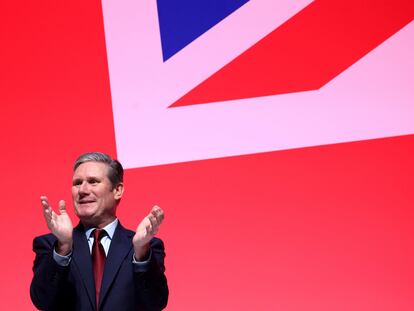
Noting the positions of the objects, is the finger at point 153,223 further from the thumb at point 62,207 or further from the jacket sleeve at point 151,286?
the thumb at point 62,207

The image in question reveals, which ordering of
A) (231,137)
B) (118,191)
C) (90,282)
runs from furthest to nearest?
(231,137)
(118,191)
(90,282)

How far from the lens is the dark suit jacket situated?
6.05 feet

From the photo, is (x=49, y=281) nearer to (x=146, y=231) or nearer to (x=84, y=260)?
(x=84, y=260)

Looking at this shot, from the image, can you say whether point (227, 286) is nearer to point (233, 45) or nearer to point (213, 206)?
point (213, 206)

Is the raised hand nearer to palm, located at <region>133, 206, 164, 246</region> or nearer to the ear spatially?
palm, located at <region>133, 206, 164, 246</region>

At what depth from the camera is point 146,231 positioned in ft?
6.03

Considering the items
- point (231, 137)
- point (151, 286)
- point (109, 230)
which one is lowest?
point (151, 286)

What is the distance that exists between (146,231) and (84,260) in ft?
0.76

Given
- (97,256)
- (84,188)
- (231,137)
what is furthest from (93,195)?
(231,137)

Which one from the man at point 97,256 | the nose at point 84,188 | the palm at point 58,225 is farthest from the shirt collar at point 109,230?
the palm at point 58,225

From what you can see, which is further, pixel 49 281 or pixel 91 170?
pixel 91 170

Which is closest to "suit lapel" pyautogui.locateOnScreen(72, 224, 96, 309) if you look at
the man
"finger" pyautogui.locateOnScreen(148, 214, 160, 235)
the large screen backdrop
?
the man

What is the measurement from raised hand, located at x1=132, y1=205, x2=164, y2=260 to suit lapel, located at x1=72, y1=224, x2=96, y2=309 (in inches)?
6.2

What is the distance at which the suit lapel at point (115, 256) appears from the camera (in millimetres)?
1929
